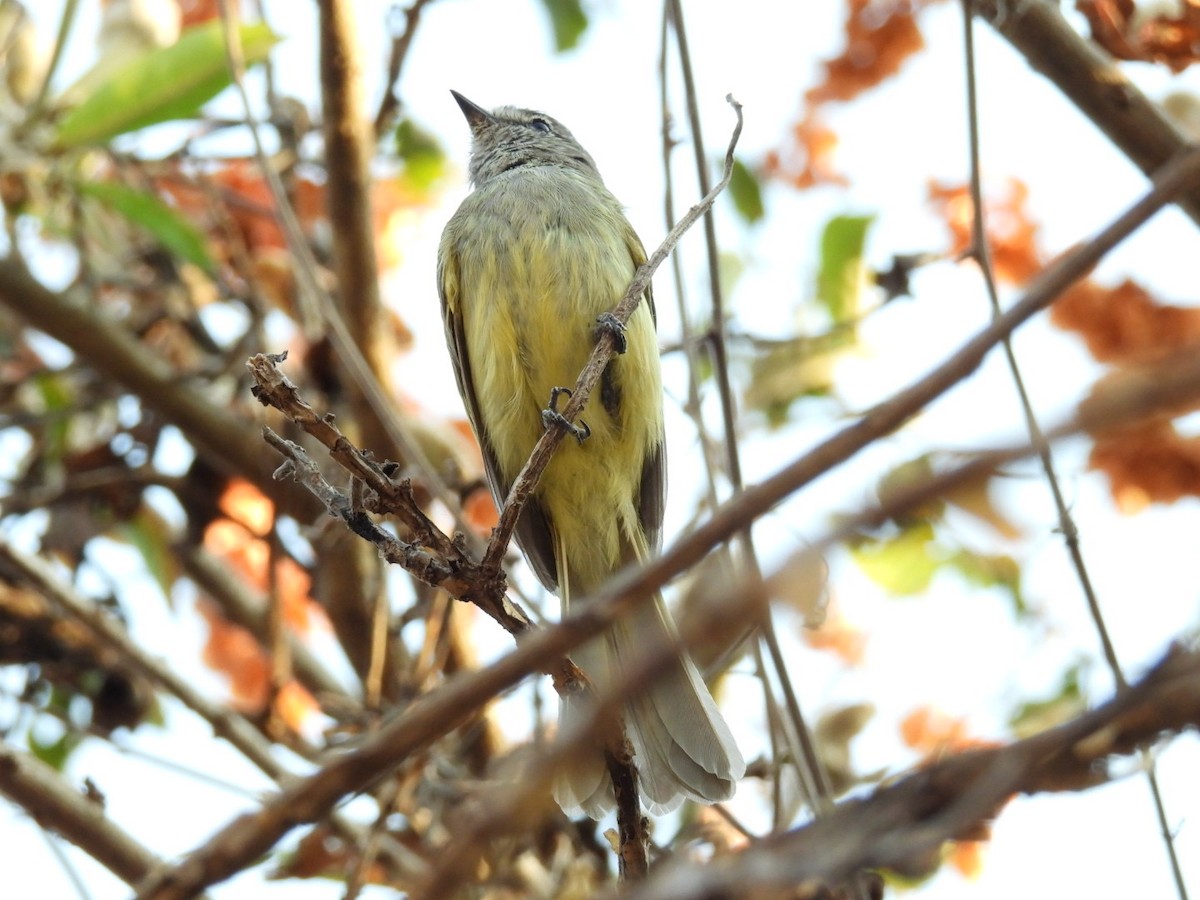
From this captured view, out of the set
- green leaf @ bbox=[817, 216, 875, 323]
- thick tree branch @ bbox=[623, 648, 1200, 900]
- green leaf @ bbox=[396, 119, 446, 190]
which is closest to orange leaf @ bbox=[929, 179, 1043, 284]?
green leaf @ bbox=[817, 216, 875, 323]

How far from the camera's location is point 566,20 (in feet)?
19.4

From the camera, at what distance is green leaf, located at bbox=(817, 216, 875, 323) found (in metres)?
5.32

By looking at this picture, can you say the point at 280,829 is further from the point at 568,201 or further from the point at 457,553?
the point at 568,201

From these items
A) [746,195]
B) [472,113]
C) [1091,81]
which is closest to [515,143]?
[472,113]

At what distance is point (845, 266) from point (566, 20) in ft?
5.89

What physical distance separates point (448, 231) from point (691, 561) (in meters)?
3.92

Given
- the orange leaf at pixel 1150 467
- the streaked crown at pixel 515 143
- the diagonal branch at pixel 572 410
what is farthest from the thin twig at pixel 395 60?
the orange leaf at pixel 1150 467

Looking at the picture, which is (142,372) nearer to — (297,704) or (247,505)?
(247,505)

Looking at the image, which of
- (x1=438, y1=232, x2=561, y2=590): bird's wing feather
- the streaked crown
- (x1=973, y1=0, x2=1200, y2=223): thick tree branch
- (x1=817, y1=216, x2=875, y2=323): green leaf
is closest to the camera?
(x1=973, y1=0, x2=1200, y2=223): thick tree branch

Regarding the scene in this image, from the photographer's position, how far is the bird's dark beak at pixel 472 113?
241 inches

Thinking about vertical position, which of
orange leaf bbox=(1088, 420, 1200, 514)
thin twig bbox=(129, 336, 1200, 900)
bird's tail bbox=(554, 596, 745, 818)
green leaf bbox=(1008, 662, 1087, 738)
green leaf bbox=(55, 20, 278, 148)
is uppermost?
green leaf bbox=(55, 20, 278, 148)

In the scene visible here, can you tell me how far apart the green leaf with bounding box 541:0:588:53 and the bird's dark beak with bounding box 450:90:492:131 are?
47cm

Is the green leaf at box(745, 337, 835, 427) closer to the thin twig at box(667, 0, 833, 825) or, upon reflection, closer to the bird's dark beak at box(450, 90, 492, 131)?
the thin twig at box(667, 0, 833, 825)

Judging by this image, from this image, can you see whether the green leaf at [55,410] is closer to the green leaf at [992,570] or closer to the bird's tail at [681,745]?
the bird's tail at [681,745]
